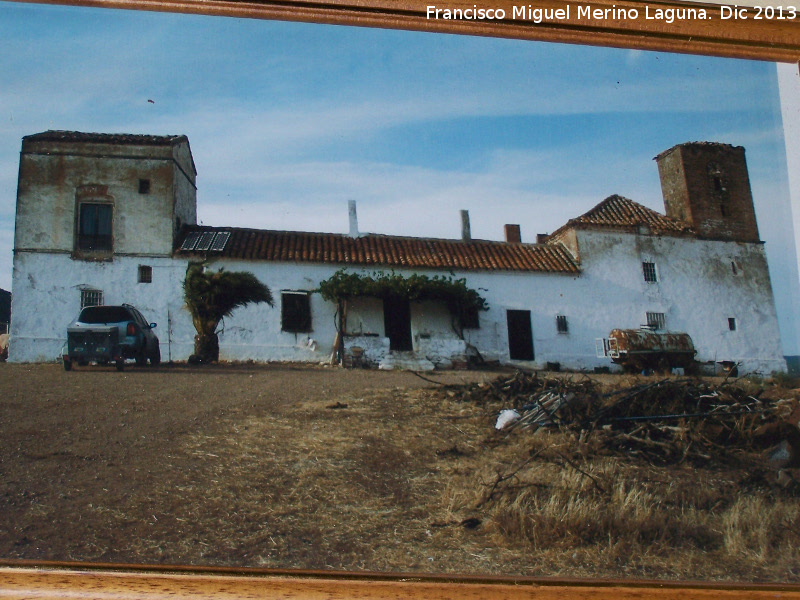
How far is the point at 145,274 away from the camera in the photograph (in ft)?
7.39

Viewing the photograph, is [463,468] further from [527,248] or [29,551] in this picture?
[29,551]

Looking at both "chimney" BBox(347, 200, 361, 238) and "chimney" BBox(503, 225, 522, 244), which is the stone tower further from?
"chimney" BBox(347, 200, 361, 238)

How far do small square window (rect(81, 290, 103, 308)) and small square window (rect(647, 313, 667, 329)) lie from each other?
77.5 inches

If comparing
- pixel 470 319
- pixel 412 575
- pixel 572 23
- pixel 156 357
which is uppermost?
pixel 572 23

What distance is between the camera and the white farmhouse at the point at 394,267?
218cm

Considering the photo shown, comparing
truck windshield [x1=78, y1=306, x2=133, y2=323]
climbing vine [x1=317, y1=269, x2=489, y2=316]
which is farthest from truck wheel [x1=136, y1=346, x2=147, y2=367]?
climbing vine [x1=317, y1=269, x2=489, y2=316]

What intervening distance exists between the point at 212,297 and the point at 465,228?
0.98 metres

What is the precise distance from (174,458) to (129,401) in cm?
32

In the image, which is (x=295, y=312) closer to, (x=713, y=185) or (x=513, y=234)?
(x=513, y=234)

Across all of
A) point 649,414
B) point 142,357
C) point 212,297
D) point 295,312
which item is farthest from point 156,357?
Result: point 649,414

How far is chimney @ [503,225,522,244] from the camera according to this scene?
248 cm

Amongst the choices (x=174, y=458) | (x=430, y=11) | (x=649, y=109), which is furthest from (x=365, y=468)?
(x=649, y=109)

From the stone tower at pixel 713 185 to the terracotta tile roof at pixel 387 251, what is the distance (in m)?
0.49

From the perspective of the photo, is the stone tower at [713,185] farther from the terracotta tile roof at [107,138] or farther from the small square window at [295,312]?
the terracotta tile roof at [107,138]
